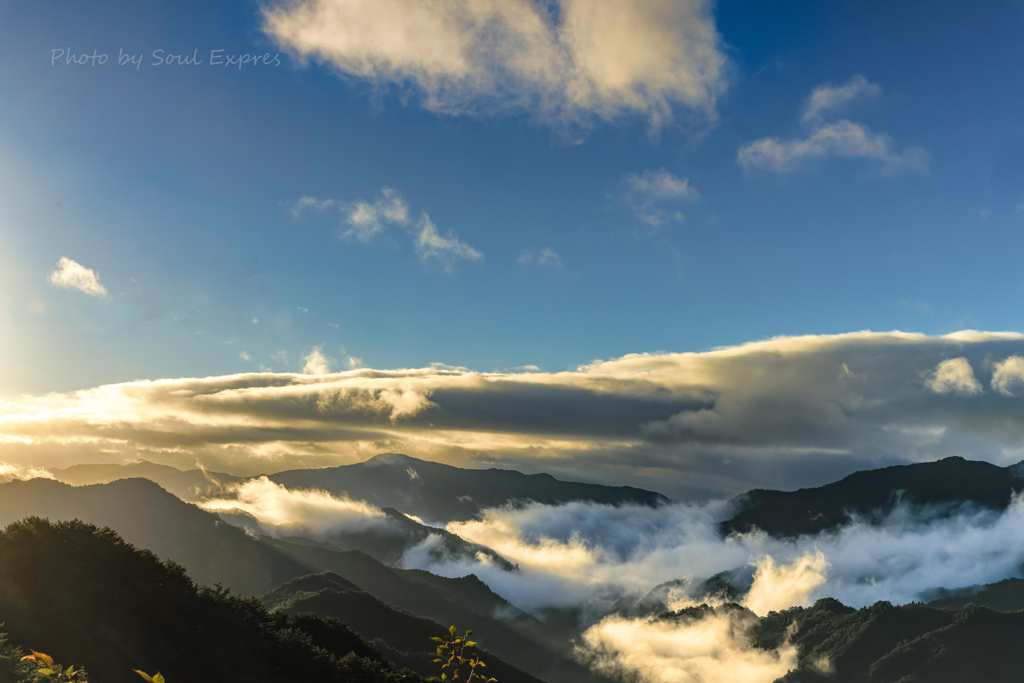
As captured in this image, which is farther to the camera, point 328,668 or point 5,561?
point 328,668

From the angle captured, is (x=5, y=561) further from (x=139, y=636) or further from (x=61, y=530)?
(x=139, y=636)

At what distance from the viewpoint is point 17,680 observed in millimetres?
32688

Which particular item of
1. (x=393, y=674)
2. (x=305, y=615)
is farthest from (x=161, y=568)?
(x=305, y=615)

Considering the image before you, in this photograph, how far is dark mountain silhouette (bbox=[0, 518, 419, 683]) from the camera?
6662cm

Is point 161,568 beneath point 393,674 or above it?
above

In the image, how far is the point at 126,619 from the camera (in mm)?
75000

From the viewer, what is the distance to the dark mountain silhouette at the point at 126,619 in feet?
219

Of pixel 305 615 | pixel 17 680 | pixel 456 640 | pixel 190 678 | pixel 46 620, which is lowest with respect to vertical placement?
pixel 305 615

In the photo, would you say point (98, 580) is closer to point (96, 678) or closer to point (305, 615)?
point (96, 678)

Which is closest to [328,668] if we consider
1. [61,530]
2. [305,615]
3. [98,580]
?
[98,580]

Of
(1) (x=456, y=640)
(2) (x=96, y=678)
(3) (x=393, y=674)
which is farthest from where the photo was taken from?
(3) (x=393, y=674)

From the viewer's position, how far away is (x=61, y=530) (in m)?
81.8

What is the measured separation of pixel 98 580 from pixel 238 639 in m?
20.2

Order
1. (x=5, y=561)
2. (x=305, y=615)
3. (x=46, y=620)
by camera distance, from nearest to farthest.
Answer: (x=46, y=620)
(x=5, y=561)
(x=305, y=615)
